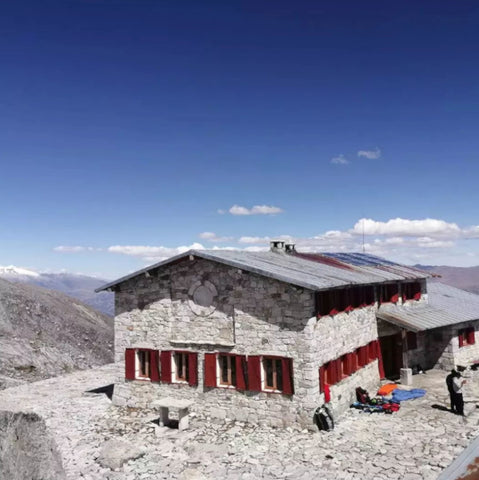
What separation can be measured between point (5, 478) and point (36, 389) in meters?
14.1

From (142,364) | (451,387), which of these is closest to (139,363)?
(142,364)

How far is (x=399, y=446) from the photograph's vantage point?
1465cm

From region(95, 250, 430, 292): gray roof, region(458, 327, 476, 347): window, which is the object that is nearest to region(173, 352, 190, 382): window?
region(95, 250, 430, 292): gray roof

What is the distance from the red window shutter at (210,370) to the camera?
18531mm

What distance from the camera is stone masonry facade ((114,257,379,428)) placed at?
1695 cm

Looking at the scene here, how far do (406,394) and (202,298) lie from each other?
9821mm

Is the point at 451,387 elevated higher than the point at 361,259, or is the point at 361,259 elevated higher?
the point at 361,259

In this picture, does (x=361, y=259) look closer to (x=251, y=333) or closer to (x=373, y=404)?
(x=373, y=404)

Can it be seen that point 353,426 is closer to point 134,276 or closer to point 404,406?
point 404,406

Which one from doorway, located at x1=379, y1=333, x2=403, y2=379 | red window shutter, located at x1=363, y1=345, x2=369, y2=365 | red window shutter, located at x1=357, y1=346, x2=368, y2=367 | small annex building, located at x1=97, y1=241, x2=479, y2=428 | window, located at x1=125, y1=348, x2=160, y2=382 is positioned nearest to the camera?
small annex building, located at x1=97, y1=241, x2=479, y2=428

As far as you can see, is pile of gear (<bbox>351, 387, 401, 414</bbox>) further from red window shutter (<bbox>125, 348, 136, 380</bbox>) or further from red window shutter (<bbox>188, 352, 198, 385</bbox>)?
red window shutter (<bbox>125, 348, 136, 380</bbox>)

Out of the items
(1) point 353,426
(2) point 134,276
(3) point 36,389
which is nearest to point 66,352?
(3) point 36,389

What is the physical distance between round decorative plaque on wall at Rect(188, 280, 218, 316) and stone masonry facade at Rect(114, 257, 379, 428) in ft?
0.14

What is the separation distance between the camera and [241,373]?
17938 millimetres
